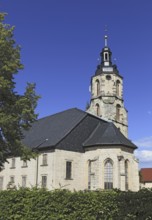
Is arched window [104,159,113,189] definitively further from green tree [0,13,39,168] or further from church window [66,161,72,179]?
green tree [0,13,39,168]

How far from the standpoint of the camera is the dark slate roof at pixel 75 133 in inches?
1463

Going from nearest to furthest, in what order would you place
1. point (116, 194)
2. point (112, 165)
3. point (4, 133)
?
point (116, 194), point (4, 133), point (112, 165)

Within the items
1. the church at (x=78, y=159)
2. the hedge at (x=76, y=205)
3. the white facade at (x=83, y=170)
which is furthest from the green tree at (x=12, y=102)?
the white facade at (x=83, y=170)

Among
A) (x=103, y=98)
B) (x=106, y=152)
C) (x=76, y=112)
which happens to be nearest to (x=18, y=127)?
(x=106, y=152)

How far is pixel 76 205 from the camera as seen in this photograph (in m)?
12.2

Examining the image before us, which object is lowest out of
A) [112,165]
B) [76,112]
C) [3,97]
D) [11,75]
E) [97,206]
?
[97,206]

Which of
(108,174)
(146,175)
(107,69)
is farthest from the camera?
(146,175)

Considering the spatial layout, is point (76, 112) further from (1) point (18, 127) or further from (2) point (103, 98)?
(1) point (18, 127)

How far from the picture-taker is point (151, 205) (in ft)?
35.3

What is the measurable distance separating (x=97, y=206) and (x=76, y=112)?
32127 mm

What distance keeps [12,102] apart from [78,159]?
21077 millimetres

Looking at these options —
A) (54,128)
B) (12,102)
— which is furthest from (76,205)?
(54,128)

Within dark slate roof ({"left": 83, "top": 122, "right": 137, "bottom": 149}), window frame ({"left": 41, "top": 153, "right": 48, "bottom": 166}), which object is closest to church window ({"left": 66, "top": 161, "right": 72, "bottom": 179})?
window frame ({"left": 41, "top": 153, "right": 48, "bottom": 166})

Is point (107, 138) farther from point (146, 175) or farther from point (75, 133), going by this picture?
point (146, 175)
